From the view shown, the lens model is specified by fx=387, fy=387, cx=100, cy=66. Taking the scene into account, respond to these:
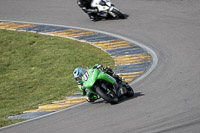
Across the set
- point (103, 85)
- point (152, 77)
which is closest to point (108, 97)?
point (103, 85)

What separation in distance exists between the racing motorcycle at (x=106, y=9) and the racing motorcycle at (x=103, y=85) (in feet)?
30.5

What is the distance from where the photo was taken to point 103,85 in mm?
9766

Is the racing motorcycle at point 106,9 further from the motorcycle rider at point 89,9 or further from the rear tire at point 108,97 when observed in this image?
the rear tire at point 108,97

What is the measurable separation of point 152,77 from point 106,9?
26.5ft

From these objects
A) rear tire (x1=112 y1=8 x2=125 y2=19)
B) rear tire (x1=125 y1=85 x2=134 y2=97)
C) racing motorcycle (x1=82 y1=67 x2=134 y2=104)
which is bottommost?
rear tire (x1=125 y1=85 x2=134 y2=97)

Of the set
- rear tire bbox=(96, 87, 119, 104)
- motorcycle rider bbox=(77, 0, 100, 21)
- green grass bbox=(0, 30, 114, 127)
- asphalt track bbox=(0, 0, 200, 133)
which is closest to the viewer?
asphalt track bbox=(0, 0, 200, 133)

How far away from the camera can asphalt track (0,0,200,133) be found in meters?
8.25

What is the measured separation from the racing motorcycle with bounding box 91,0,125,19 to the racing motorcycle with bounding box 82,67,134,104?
30.5ft

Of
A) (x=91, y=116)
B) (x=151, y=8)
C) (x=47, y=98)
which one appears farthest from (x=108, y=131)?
(x=151, y=8)

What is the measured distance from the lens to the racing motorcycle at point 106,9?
1888 centimetres

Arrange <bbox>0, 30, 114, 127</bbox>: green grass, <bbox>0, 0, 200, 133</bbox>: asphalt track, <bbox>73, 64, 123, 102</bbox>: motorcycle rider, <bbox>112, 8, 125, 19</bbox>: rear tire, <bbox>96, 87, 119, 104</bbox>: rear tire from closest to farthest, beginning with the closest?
<bbox>0, 0, 200, 133</bbox>: asphalt track, <bbox>96, 87, 119, 104</bbox>: rear tire, <bbox>73, 64, 123, 102</bbox>: motorcycle rider, <bbox>0, 30, 114, 127</bbox>: green grass, <bbox>112, 8, 125, 19</bbox>: rear tire

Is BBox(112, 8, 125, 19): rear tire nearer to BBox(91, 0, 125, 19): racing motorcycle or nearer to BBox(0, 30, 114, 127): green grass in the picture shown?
BBox(91, 0, 125, 19): racing motorcycle

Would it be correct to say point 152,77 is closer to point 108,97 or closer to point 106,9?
point 108,97

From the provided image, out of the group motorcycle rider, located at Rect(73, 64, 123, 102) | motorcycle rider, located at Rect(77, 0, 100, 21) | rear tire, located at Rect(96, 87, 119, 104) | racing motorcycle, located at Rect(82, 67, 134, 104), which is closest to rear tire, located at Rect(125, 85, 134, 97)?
racing motorcycle, located at Rect(82, 67, 134, 104)
